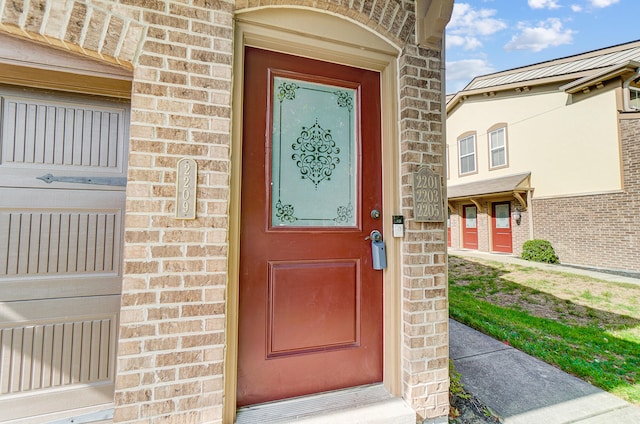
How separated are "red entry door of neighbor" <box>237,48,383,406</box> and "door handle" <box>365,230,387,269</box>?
41 millimetres

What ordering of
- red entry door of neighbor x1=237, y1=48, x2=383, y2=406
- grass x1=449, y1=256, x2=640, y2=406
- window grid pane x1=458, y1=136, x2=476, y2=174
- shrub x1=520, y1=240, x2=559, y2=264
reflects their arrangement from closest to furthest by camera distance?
red entry door of neighbor x1=237, y1=48, x2=383, y2=406, grass x1=449, y1=256, x2=640, y2=406, shrub x1=520, y1=240, x2=559, y2=264, window grid pane x1=458, y1=136, x2=476, y2=174

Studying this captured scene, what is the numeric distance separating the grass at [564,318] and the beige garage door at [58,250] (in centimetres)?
353

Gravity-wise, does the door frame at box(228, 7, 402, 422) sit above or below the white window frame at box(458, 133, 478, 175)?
below

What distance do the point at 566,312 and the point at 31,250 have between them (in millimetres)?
5956

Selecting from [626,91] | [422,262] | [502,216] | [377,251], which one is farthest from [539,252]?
[377,251]

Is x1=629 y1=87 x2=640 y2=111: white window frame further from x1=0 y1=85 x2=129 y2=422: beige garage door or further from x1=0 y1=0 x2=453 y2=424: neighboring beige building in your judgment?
Answer: x1=0 y1=85 x2=129 y2=422: beige garage door

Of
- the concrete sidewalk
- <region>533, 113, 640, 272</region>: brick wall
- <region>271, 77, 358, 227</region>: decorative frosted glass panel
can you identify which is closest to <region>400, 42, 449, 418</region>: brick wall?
<region>271, 77, 358, 227</region>: decorative frosted glass panel

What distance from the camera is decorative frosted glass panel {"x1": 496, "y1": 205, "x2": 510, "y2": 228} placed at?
415 inches

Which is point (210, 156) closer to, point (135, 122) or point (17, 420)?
point (135, 122)

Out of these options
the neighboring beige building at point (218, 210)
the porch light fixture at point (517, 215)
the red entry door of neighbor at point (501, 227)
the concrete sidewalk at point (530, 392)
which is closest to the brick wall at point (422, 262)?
the neighboring beige building at point (218, 210)

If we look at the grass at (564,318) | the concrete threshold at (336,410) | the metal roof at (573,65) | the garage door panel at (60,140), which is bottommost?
the grass at (564,318)

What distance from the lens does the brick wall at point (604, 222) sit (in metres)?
7.39

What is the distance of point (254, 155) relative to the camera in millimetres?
1789

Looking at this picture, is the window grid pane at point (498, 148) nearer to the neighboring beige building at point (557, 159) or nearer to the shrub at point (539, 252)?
the neighboring beige building at point (557, 159)
